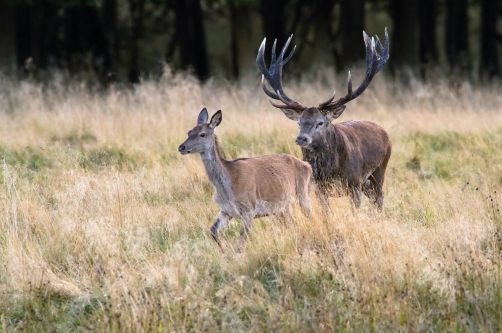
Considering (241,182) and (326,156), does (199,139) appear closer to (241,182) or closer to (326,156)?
(241,182)

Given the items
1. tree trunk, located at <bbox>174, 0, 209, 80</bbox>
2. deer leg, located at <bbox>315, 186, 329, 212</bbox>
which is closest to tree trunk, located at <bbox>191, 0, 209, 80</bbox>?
tree trunk, located at <bbox>174, 0, 209, 80</bbox>

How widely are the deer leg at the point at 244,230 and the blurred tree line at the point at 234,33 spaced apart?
1287 cm

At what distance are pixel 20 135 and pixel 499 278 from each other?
736 centimetres

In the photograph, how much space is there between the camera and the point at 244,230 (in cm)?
654

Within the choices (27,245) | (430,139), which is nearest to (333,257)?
(27,245)

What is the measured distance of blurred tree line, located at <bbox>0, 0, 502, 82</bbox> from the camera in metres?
19.8

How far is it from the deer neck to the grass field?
41 centimetres

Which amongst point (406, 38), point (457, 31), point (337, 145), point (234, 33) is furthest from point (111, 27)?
point (337, 145)

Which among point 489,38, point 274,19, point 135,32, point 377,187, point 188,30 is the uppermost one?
point 274,19

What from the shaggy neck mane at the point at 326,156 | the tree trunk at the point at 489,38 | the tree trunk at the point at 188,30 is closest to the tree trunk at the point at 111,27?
the tree trunk at the point at 188,30

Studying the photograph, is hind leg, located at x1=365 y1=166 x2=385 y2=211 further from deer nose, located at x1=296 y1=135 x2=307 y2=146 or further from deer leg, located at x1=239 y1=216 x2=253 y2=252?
deer leg, located at x1=239 y1=216 x2=253 y2=252

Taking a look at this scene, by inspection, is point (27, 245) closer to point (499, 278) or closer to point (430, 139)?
point (499, 278)

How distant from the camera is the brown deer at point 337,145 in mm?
7855

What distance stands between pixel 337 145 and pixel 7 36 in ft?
42.5
